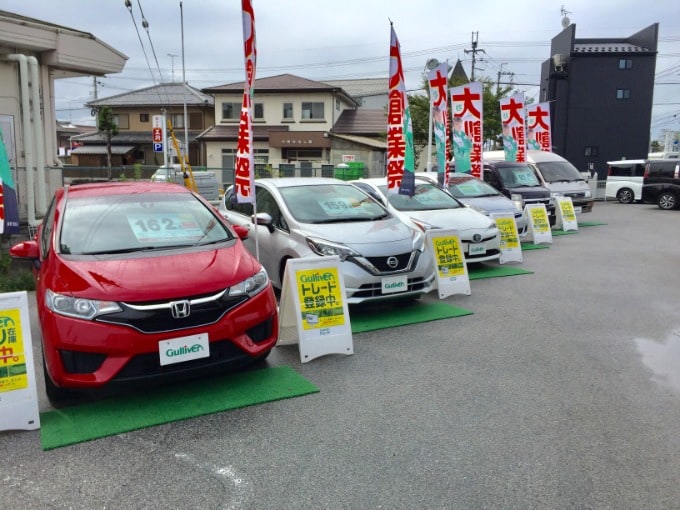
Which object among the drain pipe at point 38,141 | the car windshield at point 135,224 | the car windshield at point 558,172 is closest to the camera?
the car windshield at point 135,224

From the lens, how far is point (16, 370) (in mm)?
3566

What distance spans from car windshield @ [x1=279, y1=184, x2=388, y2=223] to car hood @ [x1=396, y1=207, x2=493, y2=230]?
1476mm

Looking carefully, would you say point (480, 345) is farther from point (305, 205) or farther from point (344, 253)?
point (305, 205)

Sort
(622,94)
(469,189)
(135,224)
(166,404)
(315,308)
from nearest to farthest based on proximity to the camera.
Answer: (166,404), (135,224), (315,308), (469,189), (622,94)

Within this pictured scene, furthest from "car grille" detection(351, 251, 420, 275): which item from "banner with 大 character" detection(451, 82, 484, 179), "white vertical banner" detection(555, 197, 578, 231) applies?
"white vertical banner" detection(555, 197, 578, 231)

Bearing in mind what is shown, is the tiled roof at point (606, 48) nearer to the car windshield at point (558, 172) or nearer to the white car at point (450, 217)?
the car windshield at point (558, 172)

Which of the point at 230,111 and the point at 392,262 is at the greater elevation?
the point at 230,111

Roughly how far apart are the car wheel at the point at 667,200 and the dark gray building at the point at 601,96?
11.6 metres

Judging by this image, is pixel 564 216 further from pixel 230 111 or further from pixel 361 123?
pixel 230 111

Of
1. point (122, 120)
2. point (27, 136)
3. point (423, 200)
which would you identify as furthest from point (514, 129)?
point (122, 120)

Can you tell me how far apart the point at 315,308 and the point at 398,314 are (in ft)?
5.27

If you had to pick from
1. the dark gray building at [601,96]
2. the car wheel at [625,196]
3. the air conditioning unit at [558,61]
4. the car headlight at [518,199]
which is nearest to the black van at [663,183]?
the car wheel at [625,196]

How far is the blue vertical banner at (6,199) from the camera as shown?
22.6 feet

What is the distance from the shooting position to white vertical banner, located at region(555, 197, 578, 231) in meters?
13.4
